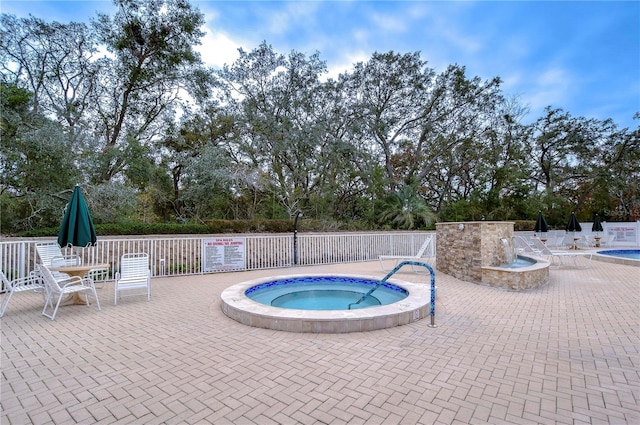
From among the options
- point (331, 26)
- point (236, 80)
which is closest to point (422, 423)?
point (331, 26)

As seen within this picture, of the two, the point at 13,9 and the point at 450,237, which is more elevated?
the point at 13,9

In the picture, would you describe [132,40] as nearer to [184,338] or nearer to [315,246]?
[315,246]

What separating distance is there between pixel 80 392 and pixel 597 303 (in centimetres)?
722

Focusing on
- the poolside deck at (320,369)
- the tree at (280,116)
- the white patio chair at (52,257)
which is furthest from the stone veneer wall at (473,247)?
the white patio chair at (52,257)

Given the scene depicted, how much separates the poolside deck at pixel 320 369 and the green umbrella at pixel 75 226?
1.16m

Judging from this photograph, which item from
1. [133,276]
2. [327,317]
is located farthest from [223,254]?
[327,317]

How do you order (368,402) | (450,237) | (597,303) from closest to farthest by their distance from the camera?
(368,402) → (597,303) → (450,237)

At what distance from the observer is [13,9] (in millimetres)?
9586

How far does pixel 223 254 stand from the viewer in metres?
8.47

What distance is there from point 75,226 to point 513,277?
8334mm

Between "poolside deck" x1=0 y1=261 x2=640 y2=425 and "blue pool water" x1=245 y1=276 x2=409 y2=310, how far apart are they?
1.45m

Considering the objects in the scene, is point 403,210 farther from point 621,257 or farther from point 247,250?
point 247,250

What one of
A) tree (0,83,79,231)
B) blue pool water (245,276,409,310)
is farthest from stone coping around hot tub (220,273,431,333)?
tree (0,83,79,231)

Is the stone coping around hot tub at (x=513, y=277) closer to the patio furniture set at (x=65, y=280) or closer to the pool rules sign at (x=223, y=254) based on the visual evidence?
the pool rules sign at (x=223, y=254)
